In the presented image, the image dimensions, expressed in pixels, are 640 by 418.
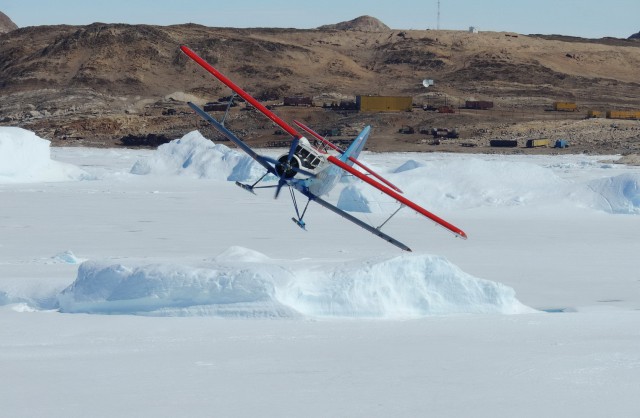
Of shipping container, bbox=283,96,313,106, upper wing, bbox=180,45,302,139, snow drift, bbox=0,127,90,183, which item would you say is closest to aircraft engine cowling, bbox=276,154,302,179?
upper wing, bbox=180,45,302,139

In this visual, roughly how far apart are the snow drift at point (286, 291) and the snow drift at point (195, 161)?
24165mm

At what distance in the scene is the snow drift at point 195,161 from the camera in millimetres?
39031

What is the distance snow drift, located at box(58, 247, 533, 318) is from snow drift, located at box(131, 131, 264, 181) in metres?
24.2

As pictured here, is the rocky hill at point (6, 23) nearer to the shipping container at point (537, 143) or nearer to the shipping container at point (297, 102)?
the shipping container at point (297, 102)

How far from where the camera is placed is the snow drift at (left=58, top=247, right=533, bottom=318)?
13.3m

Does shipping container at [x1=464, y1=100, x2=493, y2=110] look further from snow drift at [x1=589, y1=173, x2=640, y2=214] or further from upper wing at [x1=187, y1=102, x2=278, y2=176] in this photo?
upper wing at [x1=187, y1=102, x2=278, y2=176]

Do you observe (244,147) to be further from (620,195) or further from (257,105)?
(620,195)

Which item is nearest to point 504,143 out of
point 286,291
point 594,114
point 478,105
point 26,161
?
point 594,114

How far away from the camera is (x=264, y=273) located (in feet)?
43.7

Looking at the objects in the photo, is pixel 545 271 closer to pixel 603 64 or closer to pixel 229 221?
pixel 229 221

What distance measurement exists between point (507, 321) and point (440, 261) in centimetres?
123

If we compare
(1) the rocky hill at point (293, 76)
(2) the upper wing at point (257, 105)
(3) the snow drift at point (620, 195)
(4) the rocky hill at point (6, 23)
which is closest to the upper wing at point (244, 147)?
(2) the upper wing at point (257, 105)

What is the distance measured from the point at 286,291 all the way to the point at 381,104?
64427 millimetres

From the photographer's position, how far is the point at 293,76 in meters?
96.4
